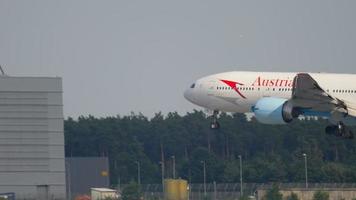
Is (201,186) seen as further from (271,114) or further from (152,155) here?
(271,114)

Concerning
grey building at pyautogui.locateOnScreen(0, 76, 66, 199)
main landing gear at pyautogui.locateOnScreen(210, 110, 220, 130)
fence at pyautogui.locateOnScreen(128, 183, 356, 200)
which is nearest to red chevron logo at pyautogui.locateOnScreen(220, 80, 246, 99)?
main landing gear at pyautogui.locateOnScreen(210, 110, 220, 130)

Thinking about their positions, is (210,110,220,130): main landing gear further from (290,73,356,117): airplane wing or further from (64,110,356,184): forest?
(64,110,356,184): forest

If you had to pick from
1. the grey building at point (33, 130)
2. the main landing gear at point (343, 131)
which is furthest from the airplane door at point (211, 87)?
the grey building at point (33, 130)

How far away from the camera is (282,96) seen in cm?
11875

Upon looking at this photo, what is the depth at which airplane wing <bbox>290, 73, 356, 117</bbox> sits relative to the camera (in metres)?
113

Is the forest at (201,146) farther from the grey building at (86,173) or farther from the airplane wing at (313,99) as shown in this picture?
the airplane wing at (313,99)

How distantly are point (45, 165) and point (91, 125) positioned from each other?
32108 millimetres

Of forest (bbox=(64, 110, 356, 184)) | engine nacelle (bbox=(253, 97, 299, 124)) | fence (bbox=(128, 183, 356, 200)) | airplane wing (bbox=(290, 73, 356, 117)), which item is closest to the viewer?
airplane wing (bbox=(290, 73, 356, 117))

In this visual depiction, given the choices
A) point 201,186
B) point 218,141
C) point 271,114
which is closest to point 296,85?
point 271,114

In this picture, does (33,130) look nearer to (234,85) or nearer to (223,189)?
(223,189)

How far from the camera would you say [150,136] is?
570 feet

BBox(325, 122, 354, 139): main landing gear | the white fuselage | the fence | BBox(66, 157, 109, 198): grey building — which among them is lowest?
the fence

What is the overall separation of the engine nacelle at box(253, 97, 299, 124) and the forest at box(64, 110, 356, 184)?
132 feet

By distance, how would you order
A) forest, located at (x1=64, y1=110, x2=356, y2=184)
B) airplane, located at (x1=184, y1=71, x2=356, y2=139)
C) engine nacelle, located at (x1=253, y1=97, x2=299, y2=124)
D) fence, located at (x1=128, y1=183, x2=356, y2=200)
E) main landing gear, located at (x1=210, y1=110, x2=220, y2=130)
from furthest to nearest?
forest, located at (x1=64, y1=110, x2=356, y2=184) < fence, located at (x1=128, y1=183, x2=356, y2=200) < main landing gear, located at (x1=210, y1=110, x2=220, y2=130) < airplane, located at (x1=184, y1=71, x2=356, y2=139) < engine nacelle, located at (x1=253, y1=97, x2=299, y2=124)
